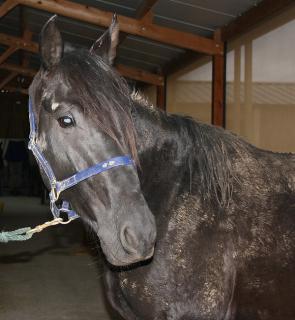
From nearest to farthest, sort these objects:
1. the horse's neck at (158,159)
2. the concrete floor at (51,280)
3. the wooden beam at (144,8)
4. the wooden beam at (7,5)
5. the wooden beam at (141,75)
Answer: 1. the horse's neck at (158,159)
2. the concrete floor at (51,280)
3. the wooden beam at (144,8)
4. the wooden beam at (7,5)
5. the wooden beam at (141,75)

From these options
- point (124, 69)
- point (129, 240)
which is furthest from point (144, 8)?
point (129, 240)

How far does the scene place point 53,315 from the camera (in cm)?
388

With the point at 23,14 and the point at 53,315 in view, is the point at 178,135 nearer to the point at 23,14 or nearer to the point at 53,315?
the point at 53,315

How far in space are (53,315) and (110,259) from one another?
8.36 ft

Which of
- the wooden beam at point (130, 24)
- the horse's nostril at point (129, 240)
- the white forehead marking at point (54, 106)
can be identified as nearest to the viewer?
the horse's nostril at point (129, 240)

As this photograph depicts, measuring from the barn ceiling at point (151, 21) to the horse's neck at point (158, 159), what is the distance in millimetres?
1543

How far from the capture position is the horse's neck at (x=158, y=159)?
1.83 meters

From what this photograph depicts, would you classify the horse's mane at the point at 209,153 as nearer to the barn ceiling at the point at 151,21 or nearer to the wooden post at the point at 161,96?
the barn ceiling at the point at 151,21

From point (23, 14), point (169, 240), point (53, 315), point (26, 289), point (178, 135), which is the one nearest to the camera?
point (169, 240)

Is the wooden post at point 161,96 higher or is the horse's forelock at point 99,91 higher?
the wooden post at point 161,96

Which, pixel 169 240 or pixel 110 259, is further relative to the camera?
pixel 169 240

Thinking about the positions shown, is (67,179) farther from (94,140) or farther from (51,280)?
(51,280)

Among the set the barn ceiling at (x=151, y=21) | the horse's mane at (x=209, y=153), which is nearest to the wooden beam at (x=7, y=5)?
the barn ceiling at (x=151, y=21)

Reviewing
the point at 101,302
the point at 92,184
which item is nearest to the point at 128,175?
the point at 92,184
